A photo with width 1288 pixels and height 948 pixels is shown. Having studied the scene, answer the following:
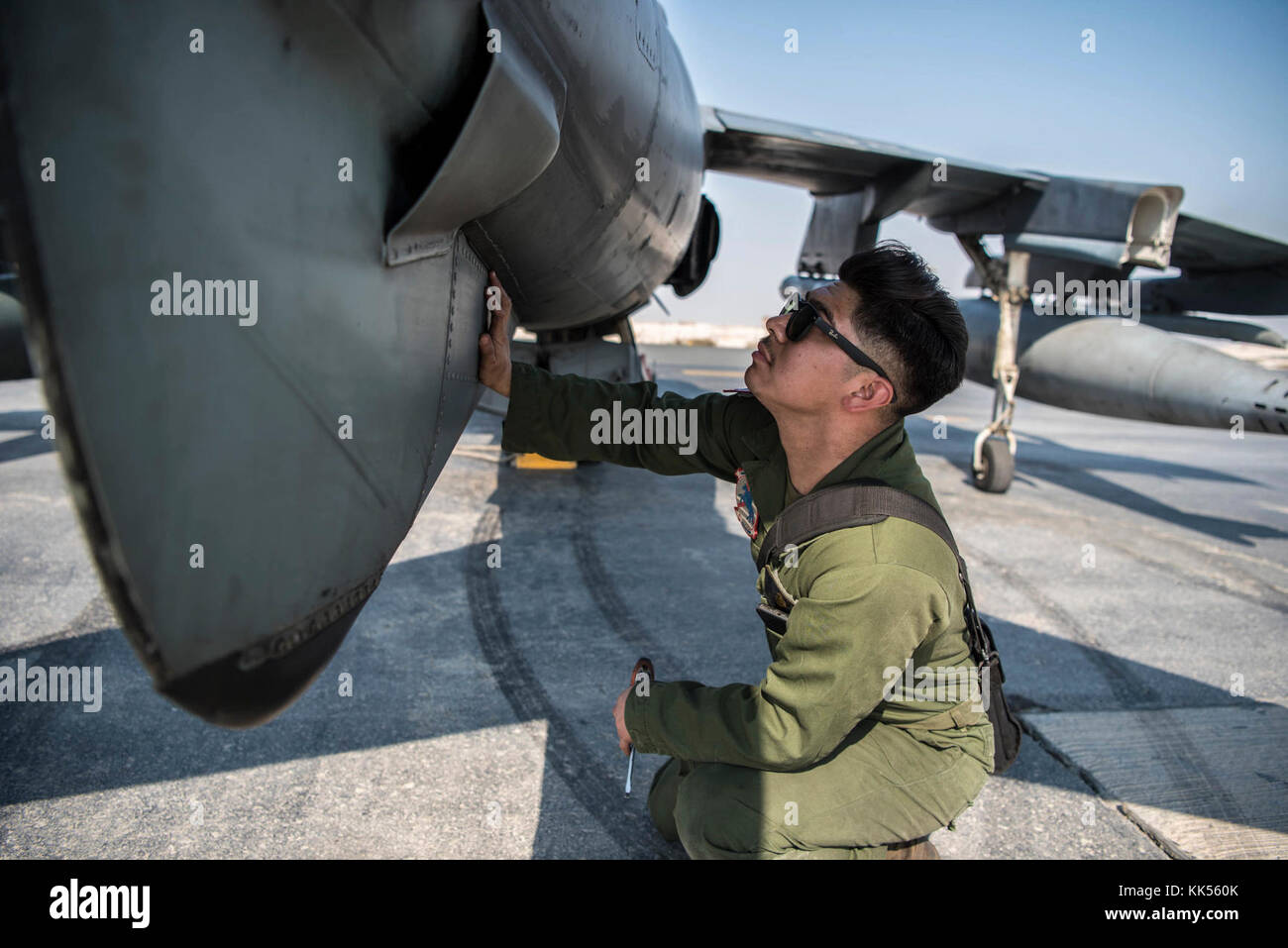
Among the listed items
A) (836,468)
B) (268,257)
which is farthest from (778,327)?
(268,257)

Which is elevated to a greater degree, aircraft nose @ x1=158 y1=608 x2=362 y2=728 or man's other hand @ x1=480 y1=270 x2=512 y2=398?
man's other hand @ x1=480 y1=270 x2=512 y2=398

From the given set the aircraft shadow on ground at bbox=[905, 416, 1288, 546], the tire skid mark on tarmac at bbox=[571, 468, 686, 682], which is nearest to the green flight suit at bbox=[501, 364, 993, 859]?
the tire skid mark on tarmac at bbox=[571, 468, 686, 682]

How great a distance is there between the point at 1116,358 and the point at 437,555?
601 centimetres

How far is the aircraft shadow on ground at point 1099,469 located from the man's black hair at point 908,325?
5920 millimetres

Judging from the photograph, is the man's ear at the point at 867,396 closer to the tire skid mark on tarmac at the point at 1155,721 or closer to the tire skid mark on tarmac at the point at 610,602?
the tire skid mark on tarmac at the point at 610,602

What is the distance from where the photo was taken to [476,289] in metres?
1.88

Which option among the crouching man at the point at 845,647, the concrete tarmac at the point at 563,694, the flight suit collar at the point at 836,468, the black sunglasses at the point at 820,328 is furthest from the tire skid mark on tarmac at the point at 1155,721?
the black sunglasses at the point at 820,328

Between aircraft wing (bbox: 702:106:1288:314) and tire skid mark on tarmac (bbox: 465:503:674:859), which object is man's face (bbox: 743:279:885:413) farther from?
aircraft wing (bbox: 702:106:1288:314)

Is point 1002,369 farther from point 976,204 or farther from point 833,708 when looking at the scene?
point 833,708

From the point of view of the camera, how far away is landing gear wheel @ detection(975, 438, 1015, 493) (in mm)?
7254

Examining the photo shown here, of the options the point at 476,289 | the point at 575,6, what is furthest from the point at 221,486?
the point at 575,6

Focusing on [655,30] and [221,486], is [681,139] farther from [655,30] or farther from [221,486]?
[221,486]

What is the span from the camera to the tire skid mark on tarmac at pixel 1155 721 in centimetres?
273

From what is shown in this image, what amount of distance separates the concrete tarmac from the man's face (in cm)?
143
